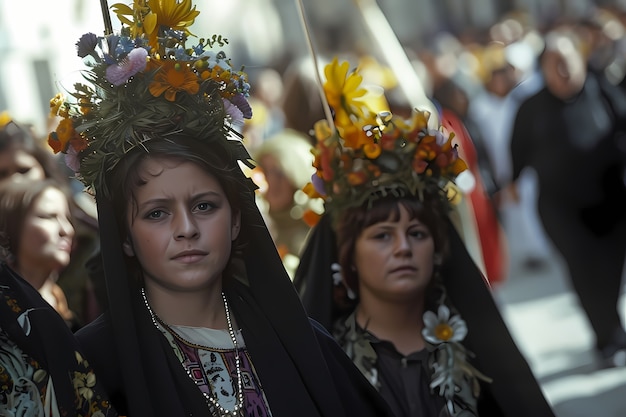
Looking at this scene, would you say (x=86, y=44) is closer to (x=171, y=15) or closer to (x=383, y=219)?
(x=171, y=15)

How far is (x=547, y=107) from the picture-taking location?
947cm

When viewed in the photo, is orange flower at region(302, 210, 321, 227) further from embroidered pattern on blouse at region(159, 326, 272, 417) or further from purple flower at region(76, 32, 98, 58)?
purple flower at region(76, 32, 98, 58)

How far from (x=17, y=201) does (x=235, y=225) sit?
5.27 ft

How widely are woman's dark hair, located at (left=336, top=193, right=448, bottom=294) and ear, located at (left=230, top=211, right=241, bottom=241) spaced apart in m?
1.21

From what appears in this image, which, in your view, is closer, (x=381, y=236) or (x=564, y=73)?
Answer: (x=381, y=236)

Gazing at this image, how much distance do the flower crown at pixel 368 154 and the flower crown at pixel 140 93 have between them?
4.13 feet

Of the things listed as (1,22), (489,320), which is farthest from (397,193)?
(1,22)

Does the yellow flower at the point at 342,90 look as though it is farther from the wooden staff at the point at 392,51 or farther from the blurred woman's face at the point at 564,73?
the blurred woman's face at the point at 564,73

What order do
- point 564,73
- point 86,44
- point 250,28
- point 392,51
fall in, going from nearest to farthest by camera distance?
point 86,44, point 392,51, point 564,73, point 250,28

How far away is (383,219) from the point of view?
5004mm

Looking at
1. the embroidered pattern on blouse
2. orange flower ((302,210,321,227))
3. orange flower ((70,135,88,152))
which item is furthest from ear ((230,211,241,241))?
orange flower ((302,210,321,227))

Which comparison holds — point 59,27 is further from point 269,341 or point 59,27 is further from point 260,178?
point 269,341

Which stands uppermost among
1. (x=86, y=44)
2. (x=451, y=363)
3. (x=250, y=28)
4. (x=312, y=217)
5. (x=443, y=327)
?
(x=250, y=28)

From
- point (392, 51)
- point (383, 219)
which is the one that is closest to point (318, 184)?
point (383, 219)
